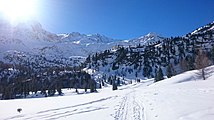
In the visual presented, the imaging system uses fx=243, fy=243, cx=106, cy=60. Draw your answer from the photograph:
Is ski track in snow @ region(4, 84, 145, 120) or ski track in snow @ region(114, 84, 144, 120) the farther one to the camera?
ski track in snow @ region(4, 84, 145, 120)

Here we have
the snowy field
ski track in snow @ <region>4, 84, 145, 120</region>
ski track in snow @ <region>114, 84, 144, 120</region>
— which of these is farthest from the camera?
ski track in snow @ <region>4, 84, 145, 120</region>

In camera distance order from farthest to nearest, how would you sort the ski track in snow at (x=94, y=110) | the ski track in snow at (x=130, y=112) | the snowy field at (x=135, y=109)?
the ski track in snow at (x=94, y=110) → the ski track in snow at (x=130, y=112) → the snowy field at (x=135, y=109)

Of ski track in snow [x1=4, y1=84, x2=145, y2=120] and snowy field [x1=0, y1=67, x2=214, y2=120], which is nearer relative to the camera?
snowy field [x1=0, y1=67, x2=214, y2=120]

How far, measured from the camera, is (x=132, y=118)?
53.4 ft

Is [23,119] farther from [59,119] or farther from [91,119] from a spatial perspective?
[91,119]

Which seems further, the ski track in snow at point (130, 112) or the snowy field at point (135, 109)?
the ski track in snow at point (130, 112)

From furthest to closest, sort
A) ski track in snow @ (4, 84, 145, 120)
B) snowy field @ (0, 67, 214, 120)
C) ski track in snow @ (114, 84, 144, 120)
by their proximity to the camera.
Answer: ski track in snow @ (4, 84, 145, 120) < ski track in snow @ (114, 84, 144, 120) < snowy field @ (0, 67, 214, 120)

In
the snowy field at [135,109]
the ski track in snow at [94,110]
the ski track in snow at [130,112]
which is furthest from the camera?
the ski track in snow at [94,110]

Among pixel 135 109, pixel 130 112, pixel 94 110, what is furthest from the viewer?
pixel 94 110

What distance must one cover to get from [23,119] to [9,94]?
134 metres

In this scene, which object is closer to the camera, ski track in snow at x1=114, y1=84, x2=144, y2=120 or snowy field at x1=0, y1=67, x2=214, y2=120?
snowy field at x1=0, y1=67, x2=214, y2=120

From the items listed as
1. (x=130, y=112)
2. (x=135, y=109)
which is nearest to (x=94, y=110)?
(x=135, y=109)

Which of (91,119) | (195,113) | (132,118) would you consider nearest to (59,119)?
(91,119)

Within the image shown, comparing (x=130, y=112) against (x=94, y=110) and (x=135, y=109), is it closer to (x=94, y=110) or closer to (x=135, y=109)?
(x=135, y=109)
